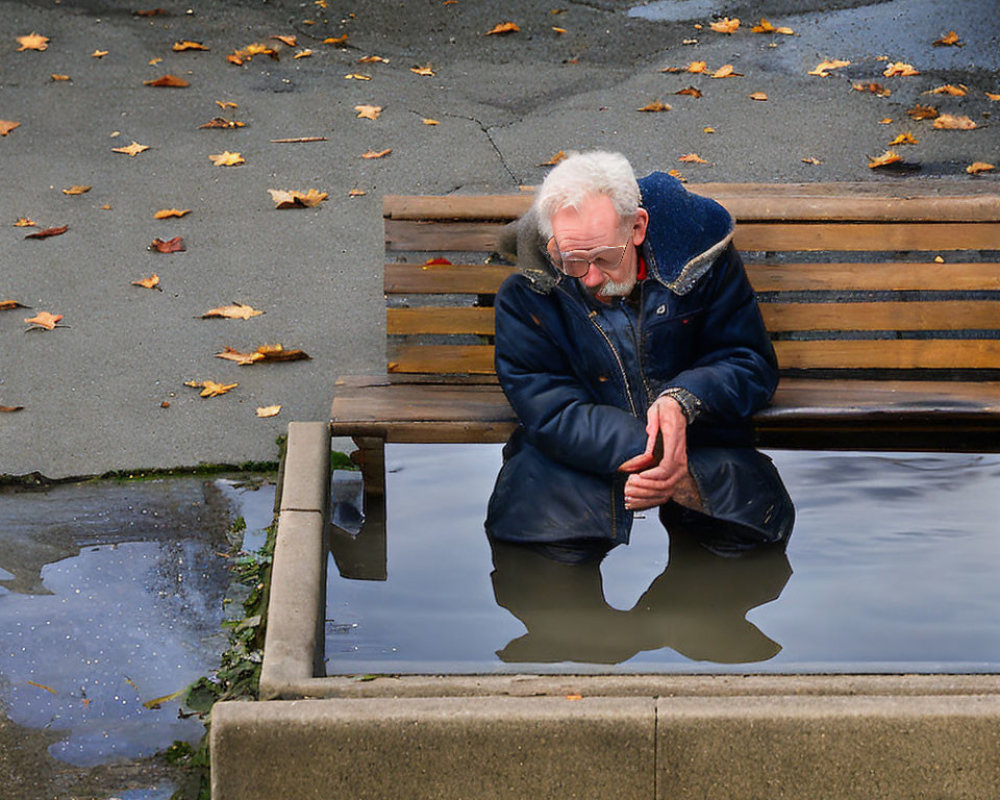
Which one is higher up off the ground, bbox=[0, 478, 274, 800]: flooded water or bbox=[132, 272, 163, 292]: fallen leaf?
bbox=[0, 478, 274, 800]: flooded water

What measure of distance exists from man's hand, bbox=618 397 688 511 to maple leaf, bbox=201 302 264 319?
99.3 inches

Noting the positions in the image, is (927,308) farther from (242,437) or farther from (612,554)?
(242,437)

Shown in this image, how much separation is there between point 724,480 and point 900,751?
1.02 meters

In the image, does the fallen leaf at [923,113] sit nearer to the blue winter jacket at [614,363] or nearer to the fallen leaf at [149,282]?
the fallen leaf at [149,282]

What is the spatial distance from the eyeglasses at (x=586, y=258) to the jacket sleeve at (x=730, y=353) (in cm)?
27

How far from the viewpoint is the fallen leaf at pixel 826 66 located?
27.9 feet

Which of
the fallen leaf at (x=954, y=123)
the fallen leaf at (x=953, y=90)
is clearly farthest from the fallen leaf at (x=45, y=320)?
the fallen leaf at (x=953, y=90)

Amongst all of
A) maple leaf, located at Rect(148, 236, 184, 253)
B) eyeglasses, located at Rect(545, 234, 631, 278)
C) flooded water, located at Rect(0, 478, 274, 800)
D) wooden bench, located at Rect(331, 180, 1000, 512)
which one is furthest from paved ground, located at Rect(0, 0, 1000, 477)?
eyeglasses, located at Rect(545, 234, 631, 278)

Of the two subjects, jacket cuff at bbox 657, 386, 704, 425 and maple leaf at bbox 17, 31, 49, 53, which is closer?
jacket cuff at bbox 657, 386, 704, 425

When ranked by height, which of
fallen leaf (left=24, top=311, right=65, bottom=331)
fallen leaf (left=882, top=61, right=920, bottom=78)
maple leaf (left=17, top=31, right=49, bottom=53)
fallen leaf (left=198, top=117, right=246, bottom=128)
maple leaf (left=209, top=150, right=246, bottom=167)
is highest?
fallen leaf (left=882, top=61, right=920, bottom=78)

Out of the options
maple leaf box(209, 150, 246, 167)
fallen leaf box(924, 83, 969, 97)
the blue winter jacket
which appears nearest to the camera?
the blue winter jacket

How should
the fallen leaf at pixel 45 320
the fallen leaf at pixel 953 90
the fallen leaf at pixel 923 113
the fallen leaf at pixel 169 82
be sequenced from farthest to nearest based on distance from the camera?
the fallen leaf at pixel 169 82
the fallen leaf at pixel 953 90
the fallen leaf at pixel 923 113
the fallen leaf at pixel 45 320

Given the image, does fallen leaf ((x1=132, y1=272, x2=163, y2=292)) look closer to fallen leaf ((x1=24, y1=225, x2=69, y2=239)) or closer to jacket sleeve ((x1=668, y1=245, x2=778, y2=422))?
fallen leaf ((x1=24, y1=225, x2=69, y2=239))

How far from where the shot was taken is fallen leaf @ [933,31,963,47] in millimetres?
8859
